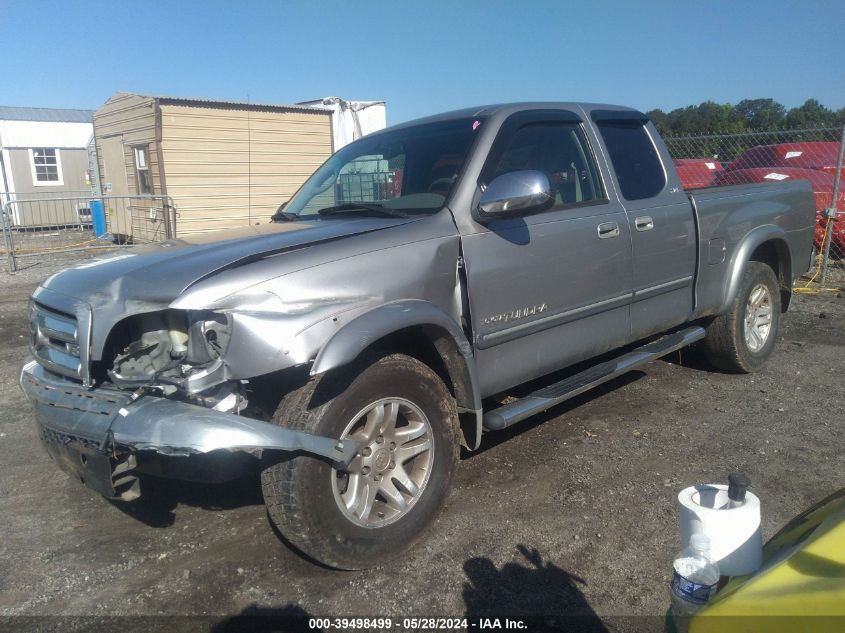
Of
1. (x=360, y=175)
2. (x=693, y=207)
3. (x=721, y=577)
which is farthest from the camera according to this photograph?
(x=693, y=207)

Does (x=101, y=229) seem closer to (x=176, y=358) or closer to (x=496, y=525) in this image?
(x=176, y=358)

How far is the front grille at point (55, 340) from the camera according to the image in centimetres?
281

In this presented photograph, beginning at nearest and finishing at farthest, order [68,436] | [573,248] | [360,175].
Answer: [68,436] → [573,248] → [360,175]

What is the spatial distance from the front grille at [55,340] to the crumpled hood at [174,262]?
0.12 meters

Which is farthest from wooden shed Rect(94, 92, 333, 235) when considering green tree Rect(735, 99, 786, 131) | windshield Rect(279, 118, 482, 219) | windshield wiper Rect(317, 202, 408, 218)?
green tree Rect(735, 99, 786, 131)

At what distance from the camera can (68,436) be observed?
2.68 m

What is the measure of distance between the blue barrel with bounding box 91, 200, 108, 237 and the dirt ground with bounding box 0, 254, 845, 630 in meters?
13.3

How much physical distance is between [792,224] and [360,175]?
371 centimetres

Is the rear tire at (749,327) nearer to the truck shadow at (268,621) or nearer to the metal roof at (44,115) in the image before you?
the truck shadow at (268,621)

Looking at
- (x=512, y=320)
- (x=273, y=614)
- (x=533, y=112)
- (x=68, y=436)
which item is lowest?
(x=273, y=614)

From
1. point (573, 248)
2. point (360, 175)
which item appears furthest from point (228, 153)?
point (573, 248)

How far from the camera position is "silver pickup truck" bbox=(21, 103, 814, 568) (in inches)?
100

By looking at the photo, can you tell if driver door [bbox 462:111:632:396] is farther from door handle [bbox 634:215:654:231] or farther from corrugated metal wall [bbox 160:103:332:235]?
corrugated metal wall [bbox 160:103:332:235]

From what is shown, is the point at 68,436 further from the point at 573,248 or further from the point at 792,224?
the point at 792,224
